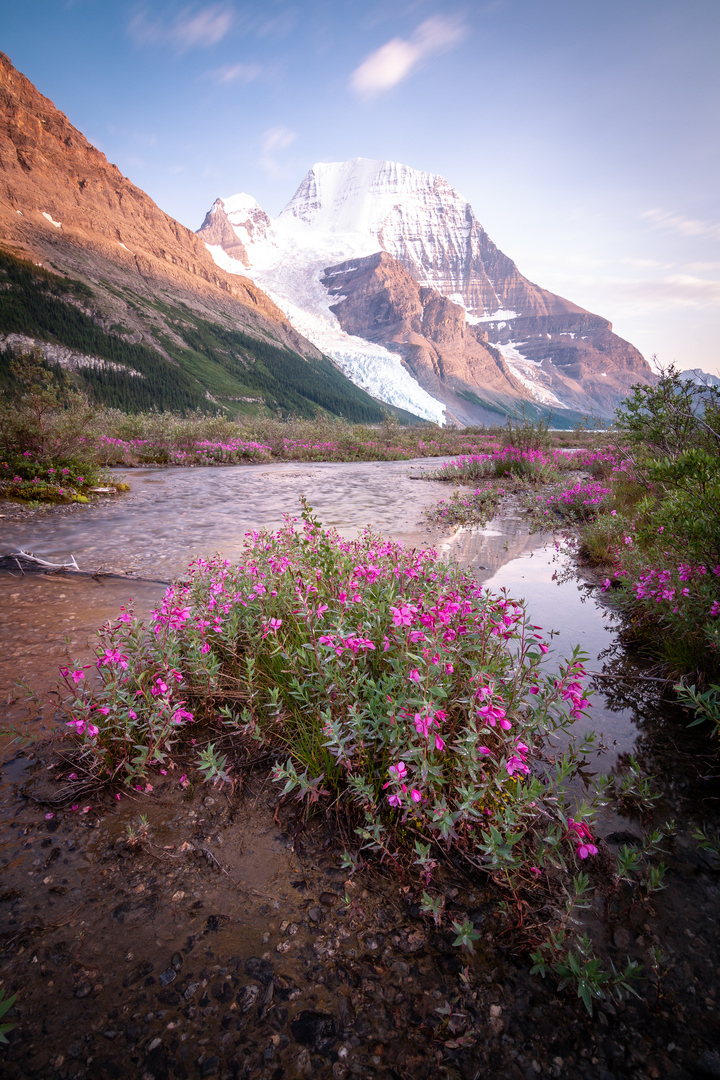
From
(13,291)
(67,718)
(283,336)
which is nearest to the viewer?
(67,718)

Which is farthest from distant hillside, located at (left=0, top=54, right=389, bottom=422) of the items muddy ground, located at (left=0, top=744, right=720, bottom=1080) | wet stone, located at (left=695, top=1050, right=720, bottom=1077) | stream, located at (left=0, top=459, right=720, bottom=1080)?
wet stone, located at (left=695, top=1050, right=720, bottom=1077)

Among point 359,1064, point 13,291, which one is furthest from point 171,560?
point 13,291

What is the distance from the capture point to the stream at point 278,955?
147cm

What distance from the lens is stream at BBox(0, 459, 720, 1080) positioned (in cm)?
147

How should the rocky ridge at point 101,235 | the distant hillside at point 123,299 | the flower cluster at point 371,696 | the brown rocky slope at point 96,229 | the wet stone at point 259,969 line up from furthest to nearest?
the brown rocky slope at point 96,229 → the rocky ridge at point 101,235 → the distant hillside at point 123,299 → the flower cluster at point 371,696 → the wet stone at point 259,969

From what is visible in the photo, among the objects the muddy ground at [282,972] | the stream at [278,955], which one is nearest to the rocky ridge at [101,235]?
the stream at [278,955]

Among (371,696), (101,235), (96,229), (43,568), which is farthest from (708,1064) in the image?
(96,229)

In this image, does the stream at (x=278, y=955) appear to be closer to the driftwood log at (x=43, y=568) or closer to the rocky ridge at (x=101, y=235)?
the driftwood log at (x=43, y=568)

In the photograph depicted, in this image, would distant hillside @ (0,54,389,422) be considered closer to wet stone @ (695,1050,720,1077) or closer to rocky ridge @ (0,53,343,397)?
rocky ridge @ (0,53,343,397)

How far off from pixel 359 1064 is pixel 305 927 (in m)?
0.49

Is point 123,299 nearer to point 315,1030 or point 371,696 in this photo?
point 371,696

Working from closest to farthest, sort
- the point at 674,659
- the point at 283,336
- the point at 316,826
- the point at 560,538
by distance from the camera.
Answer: the point at 316,826 < the point at 674,659 < the point at 560,538 < the point at 283,336

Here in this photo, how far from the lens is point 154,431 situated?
2355 cm

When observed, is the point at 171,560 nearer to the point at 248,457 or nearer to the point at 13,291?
the point at 248,457
